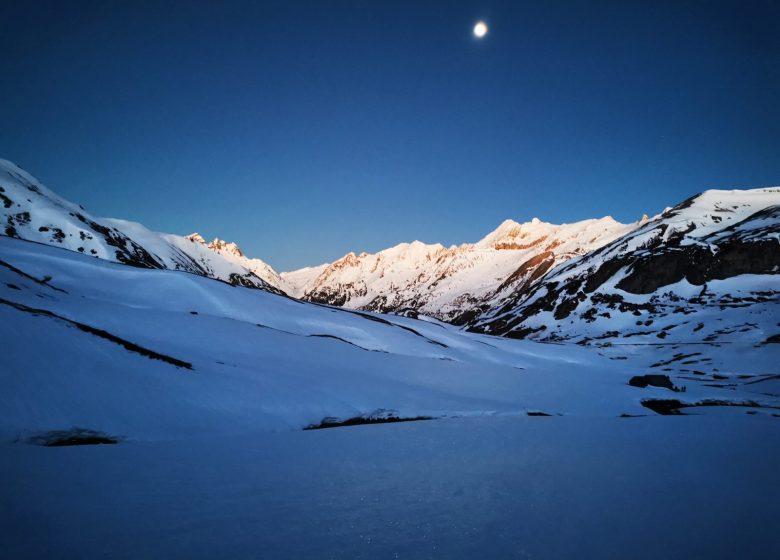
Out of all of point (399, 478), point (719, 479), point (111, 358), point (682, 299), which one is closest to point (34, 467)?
point (111, 358)

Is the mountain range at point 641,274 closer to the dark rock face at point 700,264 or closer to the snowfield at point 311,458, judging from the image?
the dark rock face at point 700,264

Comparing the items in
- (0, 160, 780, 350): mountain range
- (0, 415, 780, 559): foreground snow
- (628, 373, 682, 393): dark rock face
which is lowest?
(0, 415, 780, 559): foreground snow

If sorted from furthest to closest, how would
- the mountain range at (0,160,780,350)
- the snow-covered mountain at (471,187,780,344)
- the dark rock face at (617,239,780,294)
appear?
1. the dark rock face at (617,239,780,294)
2. the snow-covered mountain at (471,187,780,344)
3. the mountain range at (0,160,780,350)

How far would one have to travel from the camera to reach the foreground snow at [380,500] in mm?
3900

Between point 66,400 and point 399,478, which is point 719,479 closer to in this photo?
point 399,478

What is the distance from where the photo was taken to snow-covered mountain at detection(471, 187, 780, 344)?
78438 millimetres

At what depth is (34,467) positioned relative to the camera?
5.15m

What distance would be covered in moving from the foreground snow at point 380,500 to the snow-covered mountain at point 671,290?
75.2 m

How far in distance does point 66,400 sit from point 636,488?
9.18 meters

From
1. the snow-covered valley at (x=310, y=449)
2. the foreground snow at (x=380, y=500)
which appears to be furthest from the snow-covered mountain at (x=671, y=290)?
the foreground snow at (x=380, y=500)

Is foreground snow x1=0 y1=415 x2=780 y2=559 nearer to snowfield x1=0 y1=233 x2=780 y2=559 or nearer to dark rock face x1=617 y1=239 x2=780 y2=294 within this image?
snowfield x1=0 y1=233 x2=780 y2=559

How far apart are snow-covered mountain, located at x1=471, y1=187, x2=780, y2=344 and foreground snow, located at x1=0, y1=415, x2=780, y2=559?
7521 cm

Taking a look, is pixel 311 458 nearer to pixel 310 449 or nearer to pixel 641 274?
pixel 310 449

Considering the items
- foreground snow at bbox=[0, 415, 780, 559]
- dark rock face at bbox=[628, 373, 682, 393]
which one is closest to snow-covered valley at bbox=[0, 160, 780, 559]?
foreground snow at bbox=[0, 415, 780, 559]
